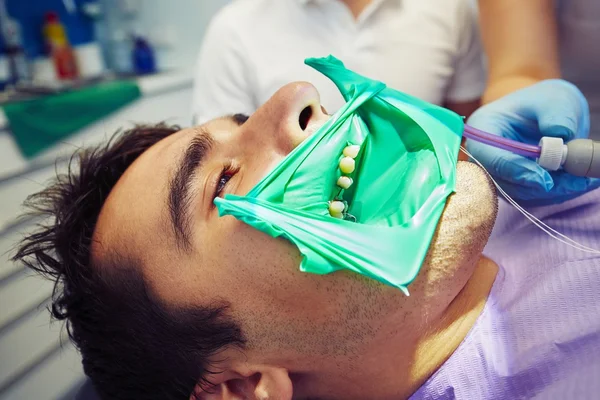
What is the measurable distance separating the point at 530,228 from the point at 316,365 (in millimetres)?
594

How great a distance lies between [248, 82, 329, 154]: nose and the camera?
84cm

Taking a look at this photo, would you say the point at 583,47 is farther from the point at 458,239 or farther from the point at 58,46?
the point at 58,46

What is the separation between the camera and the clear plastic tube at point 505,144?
2.80 feet

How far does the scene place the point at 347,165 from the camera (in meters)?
0.78

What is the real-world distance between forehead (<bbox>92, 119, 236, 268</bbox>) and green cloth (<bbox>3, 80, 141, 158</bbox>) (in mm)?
1067

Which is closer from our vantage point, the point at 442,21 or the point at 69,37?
the point at 442,21

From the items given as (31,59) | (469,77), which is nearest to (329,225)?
(469,77)

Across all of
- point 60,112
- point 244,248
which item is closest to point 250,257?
point 244,248

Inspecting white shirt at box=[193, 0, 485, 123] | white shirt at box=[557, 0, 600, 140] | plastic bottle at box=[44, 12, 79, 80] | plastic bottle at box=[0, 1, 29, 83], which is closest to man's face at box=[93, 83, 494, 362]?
white shirt at box=[193, 0, 485, 123]

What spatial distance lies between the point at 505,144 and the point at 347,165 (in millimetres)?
325

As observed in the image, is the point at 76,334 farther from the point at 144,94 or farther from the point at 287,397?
the point at 144,94

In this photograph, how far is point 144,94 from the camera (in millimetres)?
2428

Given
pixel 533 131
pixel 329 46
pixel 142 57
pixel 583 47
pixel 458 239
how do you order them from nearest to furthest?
1. pixel 458 239
2. pixel 533 131
3. pixel 583 47
4. pixel 329 46
5. pixel 142 57

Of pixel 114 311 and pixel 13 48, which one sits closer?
pixel 114 311
